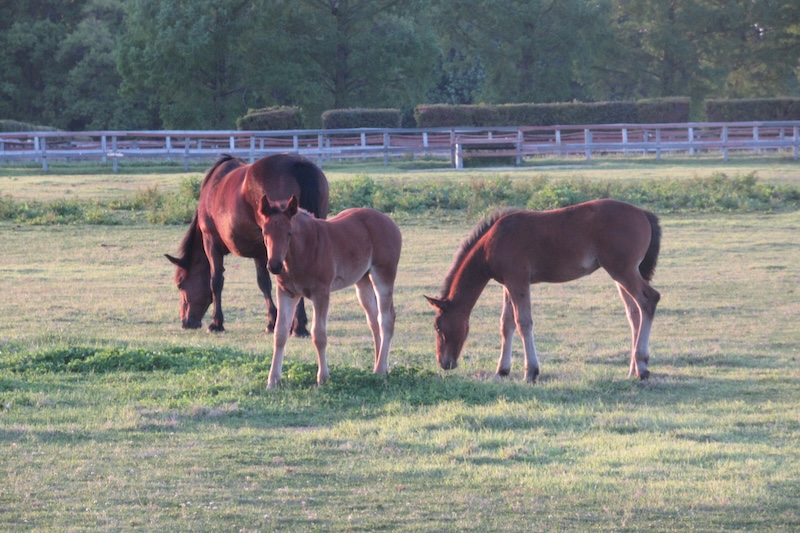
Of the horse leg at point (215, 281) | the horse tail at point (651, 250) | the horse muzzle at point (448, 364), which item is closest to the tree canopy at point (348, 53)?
the horse leg at point (215, 281)

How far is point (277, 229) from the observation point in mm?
7859

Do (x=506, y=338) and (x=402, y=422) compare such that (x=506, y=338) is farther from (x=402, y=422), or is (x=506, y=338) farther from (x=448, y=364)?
(x=402, y=422)

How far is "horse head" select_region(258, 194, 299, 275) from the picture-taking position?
779 cm

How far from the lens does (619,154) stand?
123 feet

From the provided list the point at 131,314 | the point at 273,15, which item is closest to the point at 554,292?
the point at 131,314

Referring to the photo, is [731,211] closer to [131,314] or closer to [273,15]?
[131,314]

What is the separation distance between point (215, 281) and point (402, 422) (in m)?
5.45

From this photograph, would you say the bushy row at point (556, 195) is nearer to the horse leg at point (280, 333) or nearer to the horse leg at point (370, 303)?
the horse leg at point (370, 303)

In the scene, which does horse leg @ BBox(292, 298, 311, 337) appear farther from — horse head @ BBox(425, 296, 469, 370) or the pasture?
horse head @ BBox(425, 296, 469, 370)

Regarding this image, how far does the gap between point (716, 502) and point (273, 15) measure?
157ft

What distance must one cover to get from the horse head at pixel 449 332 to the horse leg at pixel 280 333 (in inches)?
59.0

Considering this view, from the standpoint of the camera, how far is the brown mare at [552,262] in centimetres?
908

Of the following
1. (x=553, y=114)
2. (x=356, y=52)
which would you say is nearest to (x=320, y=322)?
(x=553, y=114)

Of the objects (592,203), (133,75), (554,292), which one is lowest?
(554,292)
